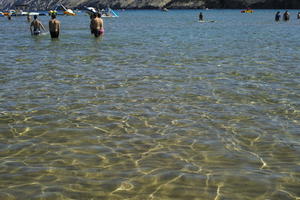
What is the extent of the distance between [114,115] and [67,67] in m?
6.18

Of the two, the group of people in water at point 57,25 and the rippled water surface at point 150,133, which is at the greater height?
the group of people in water at point 57,25

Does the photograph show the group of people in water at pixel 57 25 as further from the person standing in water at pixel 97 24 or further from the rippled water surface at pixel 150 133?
the rippled water surface at pixel 150 133

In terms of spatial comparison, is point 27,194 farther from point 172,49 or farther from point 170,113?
point 172,49

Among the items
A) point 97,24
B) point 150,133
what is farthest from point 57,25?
point 150,133

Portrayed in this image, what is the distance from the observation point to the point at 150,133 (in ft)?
20.9

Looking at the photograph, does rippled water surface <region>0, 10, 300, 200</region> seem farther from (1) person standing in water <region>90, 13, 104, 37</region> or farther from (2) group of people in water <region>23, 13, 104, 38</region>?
(1) person standing in water <region>90, 13, 104, 37</region>

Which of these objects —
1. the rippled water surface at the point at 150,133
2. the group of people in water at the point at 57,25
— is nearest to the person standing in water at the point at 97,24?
the group of people in water at the point at 57,25

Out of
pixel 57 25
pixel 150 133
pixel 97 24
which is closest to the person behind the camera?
pixel 150 133

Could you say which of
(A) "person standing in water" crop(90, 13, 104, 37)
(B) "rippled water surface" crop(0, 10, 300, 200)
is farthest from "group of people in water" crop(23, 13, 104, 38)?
(B) "rippled water surface" crop(0, 10, 300, 200)

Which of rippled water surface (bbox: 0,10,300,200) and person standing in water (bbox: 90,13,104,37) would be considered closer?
rippled water surface (bbox: 0,10,300,200)

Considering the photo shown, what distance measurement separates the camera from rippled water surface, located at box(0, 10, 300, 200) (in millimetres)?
4559

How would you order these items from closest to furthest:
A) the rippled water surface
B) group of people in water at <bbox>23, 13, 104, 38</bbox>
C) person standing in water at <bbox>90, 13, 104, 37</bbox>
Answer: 1. the rippled water surface
2. group of people in water at <bbox>23, 13, 104, 38</bbox>
3. person standing in water at <bbox>90, 13, 104, 37</bbox>

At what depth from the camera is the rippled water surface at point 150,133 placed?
4559mm

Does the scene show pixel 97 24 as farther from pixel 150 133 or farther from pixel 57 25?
pixel 150 133
